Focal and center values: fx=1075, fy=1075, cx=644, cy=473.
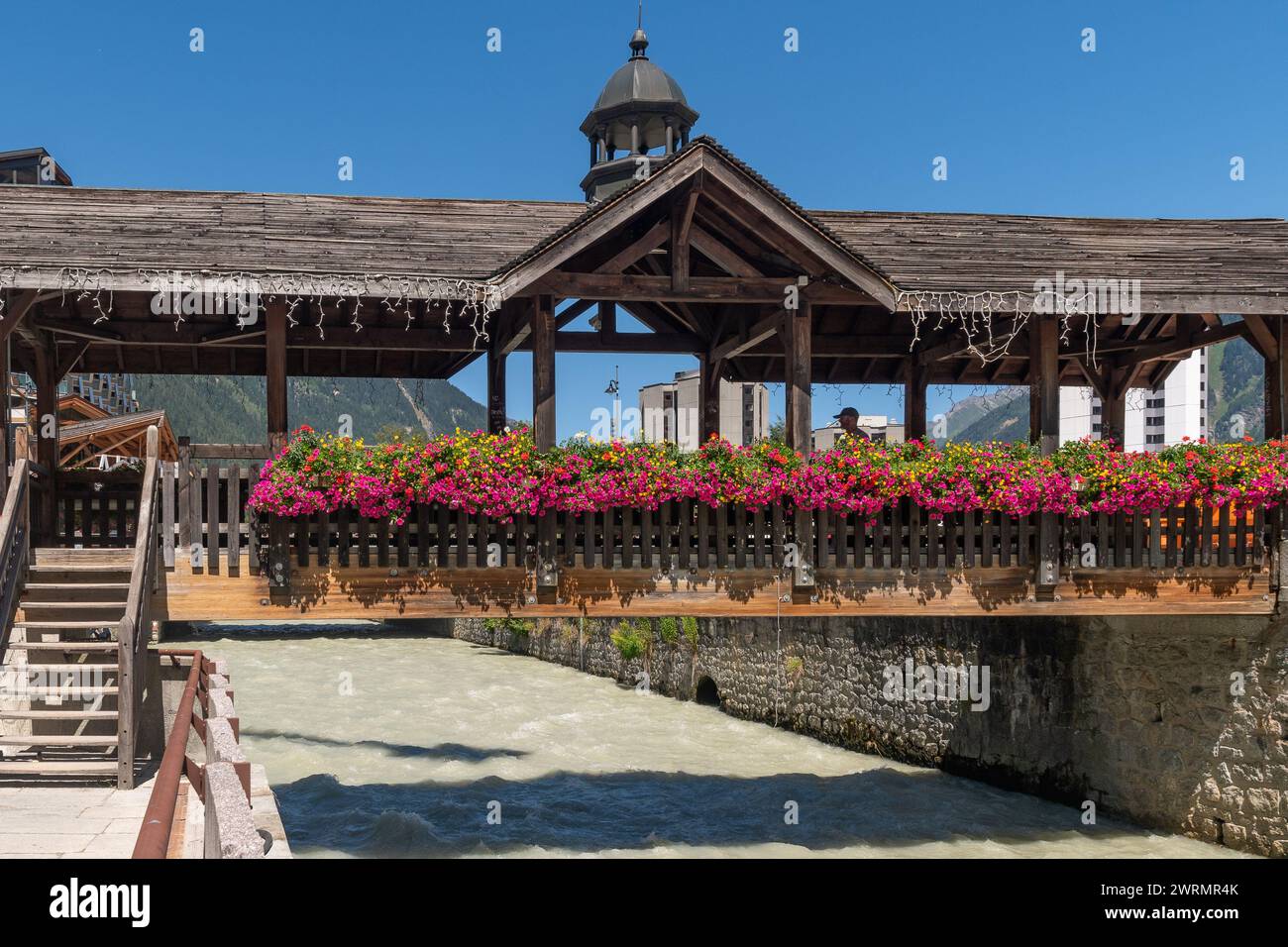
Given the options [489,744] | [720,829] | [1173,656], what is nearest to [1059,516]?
[1173,656]

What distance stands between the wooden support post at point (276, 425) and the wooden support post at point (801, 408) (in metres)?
4.85

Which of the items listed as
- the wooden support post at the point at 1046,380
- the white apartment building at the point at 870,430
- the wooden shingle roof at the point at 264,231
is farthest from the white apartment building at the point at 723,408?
the wooden support post at the point at 1046,380

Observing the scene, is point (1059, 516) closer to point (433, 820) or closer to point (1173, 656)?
point (1173, 656)

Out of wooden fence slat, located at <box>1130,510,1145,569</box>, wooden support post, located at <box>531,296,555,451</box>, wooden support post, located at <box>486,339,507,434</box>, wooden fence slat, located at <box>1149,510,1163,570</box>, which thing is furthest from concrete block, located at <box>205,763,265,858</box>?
wooden fence slat, located at <box>1149,510,1163,570</box>

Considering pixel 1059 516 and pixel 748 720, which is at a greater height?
pixel 1059 516

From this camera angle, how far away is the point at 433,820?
16609 millimetres

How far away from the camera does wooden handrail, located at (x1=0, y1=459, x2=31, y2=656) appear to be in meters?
9.21

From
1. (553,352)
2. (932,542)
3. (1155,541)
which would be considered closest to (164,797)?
(553,352)

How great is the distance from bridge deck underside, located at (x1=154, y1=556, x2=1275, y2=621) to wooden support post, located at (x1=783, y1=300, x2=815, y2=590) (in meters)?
0.24

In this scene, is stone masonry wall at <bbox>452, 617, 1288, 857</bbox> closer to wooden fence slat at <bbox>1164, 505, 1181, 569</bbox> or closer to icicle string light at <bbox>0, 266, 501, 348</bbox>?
wooden fence slat at <bbox>1164, 505, 1181, 569</bbox>

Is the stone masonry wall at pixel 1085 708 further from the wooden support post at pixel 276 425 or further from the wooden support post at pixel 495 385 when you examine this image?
the wooden support post at pixel 276 425

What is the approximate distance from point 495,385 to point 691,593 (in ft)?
14.8
